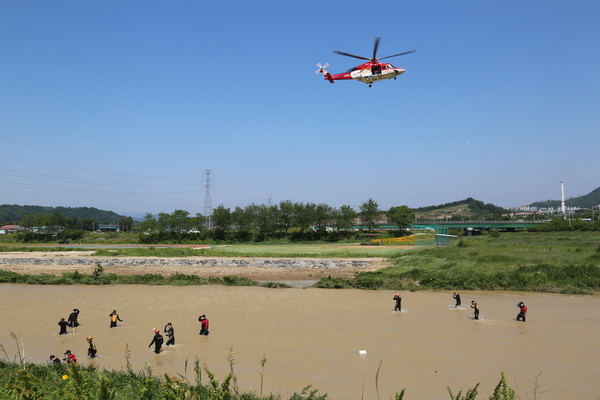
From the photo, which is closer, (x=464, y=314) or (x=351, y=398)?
(x=351, y=398)

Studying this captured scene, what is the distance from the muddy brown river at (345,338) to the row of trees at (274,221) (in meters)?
59.8

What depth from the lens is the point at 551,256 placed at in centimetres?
3972

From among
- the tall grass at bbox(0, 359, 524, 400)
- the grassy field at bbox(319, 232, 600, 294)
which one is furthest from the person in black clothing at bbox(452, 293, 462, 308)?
the tall grass at bbox(0, 359, 524, 400)

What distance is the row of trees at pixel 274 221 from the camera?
89.4 metres

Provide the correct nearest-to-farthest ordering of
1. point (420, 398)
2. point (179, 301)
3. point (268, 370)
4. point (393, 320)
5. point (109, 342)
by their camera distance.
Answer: point (420, 398)
point (268, 370)
point (109, 342)
point (393, 320)
point (179, 301)

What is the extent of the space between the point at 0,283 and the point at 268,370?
109 feet

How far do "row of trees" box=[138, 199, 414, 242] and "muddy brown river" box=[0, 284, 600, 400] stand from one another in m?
59.8

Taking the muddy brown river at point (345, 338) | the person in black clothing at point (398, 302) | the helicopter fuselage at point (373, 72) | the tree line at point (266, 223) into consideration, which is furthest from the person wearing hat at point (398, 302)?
the tree line at point (266, 223)

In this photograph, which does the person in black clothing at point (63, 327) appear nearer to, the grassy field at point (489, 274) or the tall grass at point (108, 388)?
the tall grass at point (108, 388)

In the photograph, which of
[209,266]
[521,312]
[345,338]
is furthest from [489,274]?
[209,266]

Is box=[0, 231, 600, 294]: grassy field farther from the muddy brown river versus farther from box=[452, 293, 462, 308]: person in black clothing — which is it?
box=[452, 293, 462, 308]: person in black clothing

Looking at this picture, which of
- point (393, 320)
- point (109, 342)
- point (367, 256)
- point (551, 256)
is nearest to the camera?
point (109, 342)

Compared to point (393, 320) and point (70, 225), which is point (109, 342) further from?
point (70, 225)

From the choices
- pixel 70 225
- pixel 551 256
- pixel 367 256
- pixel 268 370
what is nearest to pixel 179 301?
pixel 268 370
